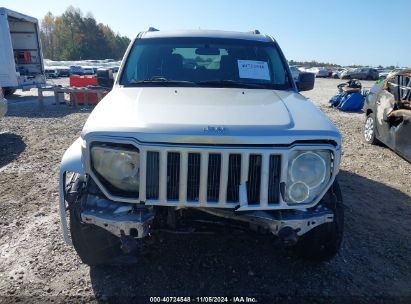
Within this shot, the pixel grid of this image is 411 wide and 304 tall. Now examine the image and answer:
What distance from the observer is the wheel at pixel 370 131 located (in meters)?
7.71

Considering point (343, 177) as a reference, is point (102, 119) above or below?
above

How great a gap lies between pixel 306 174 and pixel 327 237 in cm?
78

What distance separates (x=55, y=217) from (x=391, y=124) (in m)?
5.94

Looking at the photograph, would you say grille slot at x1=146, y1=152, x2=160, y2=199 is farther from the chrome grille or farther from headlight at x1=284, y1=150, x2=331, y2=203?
headlight at x1=284, y1=150, x2=331, y2=203

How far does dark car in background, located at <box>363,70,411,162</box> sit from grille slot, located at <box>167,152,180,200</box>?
5.15 metres

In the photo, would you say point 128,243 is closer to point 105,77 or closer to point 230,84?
point 230,84

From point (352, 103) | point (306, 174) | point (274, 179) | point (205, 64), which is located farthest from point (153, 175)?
point (352, 103)

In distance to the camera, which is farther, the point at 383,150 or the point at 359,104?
the point at 359,104

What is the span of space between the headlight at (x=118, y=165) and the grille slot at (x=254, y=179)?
76 centimetres

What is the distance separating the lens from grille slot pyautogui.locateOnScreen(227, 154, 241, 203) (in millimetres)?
2394

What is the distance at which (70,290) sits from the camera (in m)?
2.88

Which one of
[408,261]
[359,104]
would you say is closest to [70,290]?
[408,261]

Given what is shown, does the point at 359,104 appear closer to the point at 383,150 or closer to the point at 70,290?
the point at 383,150

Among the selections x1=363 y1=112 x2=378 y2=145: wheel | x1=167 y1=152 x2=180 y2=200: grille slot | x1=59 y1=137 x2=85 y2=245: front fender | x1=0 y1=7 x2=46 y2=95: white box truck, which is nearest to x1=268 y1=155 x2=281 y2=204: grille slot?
x1=167 y1=152 x2=180 y2=200: grille slot
